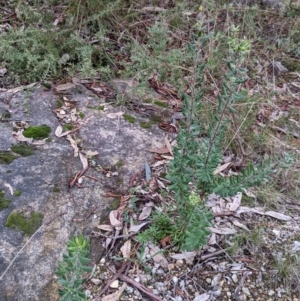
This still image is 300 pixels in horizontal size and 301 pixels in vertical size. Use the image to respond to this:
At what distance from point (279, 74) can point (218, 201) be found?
1672 mm

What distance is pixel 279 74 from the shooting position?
10.6 ft

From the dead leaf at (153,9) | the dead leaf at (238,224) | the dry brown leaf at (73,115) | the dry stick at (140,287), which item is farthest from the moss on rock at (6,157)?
the dead leaf at (153,9)

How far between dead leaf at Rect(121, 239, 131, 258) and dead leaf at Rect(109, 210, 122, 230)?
81mm

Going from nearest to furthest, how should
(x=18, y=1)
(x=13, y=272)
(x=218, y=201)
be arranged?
(x=13, y=272) → (x=218, y=201) → (x=18, y=1)

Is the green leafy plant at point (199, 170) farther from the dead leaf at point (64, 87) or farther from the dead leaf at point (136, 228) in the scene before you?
the dead leaf at point (64, 87)

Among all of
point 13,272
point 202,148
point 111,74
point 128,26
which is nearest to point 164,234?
point 202,148

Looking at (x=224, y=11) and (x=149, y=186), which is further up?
(x=224, y=11)

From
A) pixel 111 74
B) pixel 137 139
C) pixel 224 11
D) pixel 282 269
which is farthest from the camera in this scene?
pixel 224 11

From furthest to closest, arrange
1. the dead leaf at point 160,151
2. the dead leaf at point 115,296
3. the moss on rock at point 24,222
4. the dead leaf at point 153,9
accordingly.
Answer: the dead leaf at point 153,9 < the dead leaf at point 160,151 < the moss on rock at point 24,222 < the dead leaf at point 115,296

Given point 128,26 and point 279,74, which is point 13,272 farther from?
point 279,74

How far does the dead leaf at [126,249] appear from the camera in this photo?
1752mm

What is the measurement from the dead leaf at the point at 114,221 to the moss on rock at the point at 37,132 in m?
0.62

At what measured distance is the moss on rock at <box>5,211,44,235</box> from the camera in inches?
67.2

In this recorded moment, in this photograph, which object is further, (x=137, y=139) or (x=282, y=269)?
(x=137, y=139)
